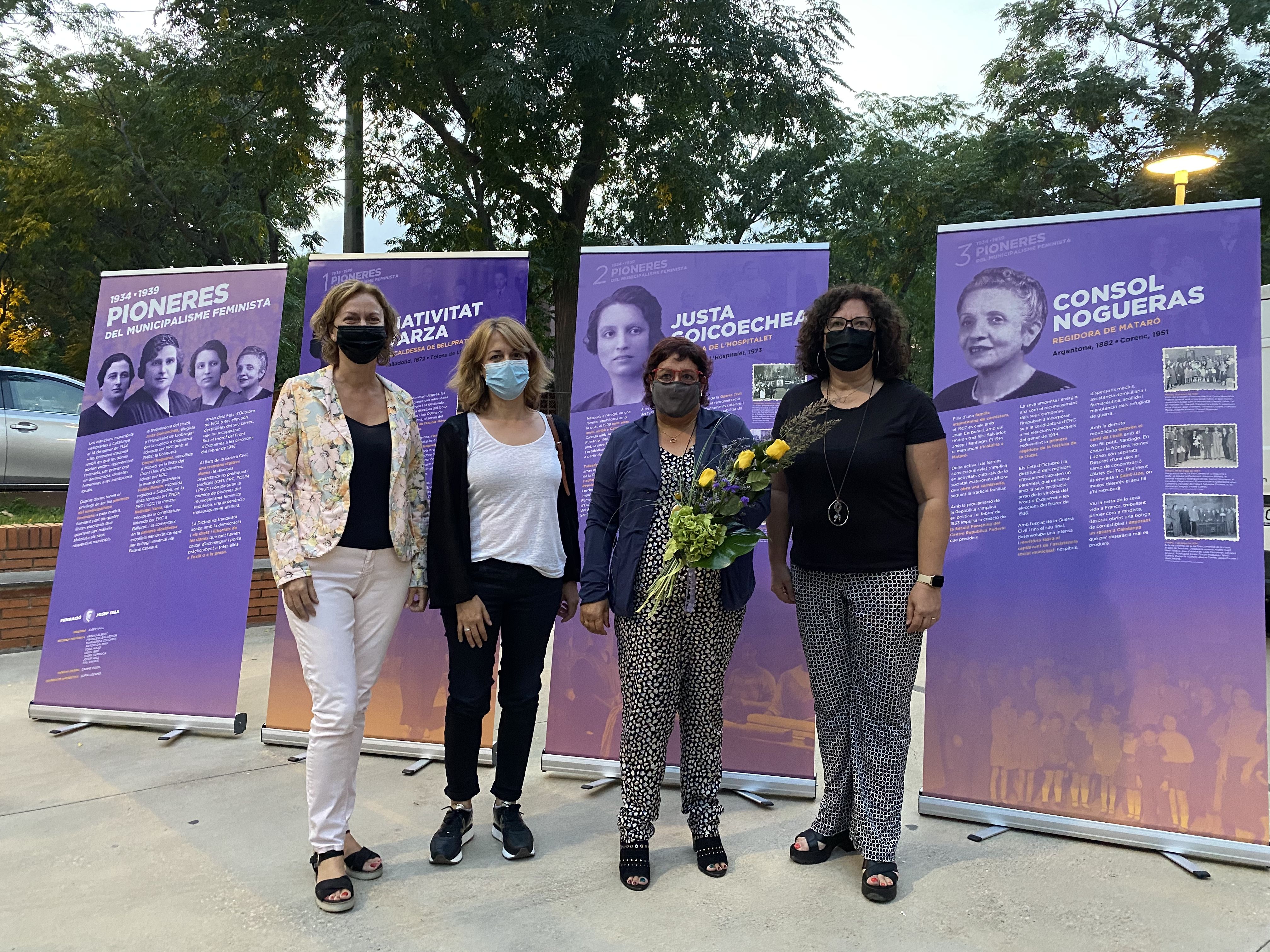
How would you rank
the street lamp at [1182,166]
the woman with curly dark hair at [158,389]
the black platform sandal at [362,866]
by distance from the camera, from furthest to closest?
the street lamp at [1182,166] → the woman with curly dark hair at [158,389] → the black platform sandal at [362,866]

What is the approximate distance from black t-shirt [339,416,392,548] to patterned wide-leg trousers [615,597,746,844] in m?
0.86

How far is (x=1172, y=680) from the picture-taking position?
3121 mm

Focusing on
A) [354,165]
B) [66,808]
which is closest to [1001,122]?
[354,165]

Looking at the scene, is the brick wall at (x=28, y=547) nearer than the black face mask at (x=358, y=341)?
No

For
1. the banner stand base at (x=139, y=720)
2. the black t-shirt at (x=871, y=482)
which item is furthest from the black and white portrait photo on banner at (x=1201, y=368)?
the banner stand base at (x=139, y=720)

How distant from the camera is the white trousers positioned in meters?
2.74

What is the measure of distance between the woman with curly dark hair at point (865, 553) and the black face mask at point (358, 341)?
4.69 feet

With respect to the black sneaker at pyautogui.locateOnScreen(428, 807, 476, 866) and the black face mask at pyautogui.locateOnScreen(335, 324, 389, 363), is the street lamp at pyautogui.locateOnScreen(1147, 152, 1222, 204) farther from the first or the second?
the black sneaker at pyautogui.locateOnScreen(428, 807, 476, 866)

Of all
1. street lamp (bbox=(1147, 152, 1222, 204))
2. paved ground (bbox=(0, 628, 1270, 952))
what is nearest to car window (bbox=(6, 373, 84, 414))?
paved ground (bbox=(0, 628, 1270, 952))

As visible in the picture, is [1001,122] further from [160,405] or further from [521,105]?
[160,405]

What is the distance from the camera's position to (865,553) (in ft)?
9.30

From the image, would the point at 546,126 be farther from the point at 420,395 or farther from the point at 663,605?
the point at 663,605

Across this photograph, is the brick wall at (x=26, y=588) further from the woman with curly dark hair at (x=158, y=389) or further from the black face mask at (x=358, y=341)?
the black face mask at (x=358, y=341)

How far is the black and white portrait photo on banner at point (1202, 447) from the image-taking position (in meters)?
3.11
